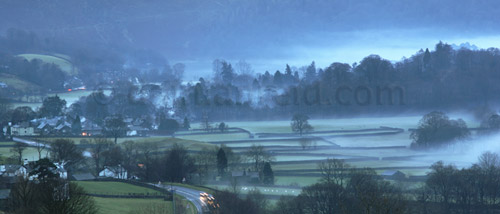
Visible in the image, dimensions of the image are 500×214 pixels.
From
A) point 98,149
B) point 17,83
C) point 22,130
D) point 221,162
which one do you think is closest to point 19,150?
point 98,149

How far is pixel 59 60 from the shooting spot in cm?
7038

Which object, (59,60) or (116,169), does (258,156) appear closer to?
(116,169)

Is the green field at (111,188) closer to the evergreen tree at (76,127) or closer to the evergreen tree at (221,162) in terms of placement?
the evergreen tree at (221,162)

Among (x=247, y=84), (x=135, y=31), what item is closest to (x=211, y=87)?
(x=247, y=84)

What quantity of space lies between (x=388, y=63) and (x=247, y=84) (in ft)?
38.4

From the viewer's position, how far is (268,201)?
66.2 feet

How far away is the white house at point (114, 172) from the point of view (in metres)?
26.1

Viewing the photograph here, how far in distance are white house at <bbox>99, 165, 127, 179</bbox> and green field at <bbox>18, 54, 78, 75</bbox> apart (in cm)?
4166

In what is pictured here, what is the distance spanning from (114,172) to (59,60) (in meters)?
46.5

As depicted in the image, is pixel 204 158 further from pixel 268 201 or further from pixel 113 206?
pixel 113 206

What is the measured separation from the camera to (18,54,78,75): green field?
67188mm

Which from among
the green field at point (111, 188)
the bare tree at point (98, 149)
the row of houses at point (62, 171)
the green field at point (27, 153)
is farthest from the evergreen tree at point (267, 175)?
the green field at point (27, 153)

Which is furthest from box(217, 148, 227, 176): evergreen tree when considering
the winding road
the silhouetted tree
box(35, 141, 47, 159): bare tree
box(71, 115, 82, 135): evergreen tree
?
the silhouetted tree

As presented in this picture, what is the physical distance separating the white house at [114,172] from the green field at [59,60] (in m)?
41.7
